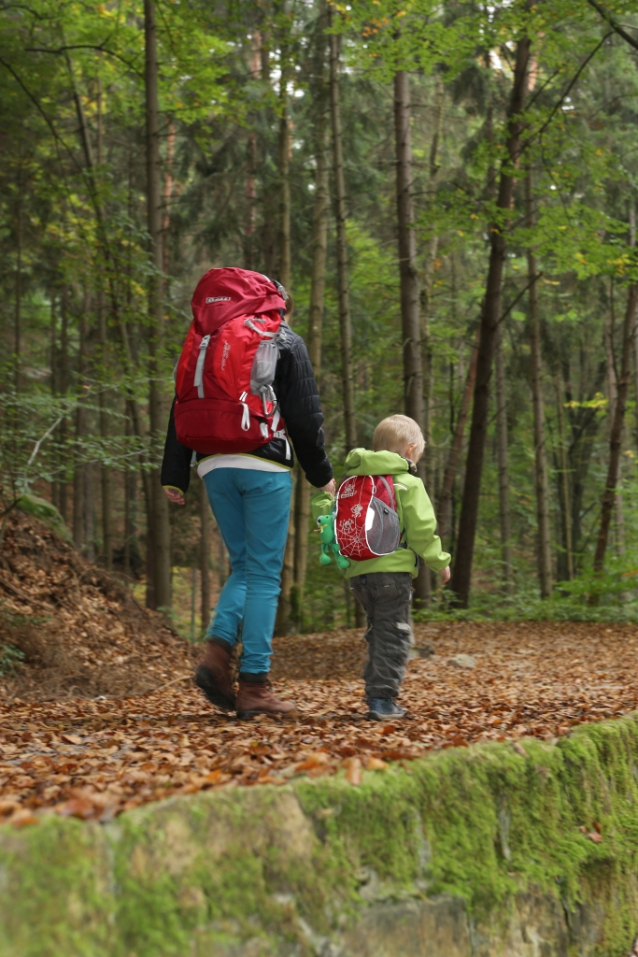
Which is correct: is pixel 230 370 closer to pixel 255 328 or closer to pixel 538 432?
pixel 255 328

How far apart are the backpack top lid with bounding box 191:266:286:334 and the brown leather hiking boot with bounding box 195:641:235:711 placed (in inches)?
58.5

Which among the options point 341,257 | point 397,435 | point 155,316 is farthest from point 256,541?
point 341,257

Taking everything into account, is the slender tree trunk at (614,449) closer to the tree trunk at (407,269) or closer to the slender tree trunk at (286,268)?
the tree trunk at (407,269)

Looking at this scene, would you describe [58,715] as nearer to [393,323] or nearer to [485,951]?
[485,951]

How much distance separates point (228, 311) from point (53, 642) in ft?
14.0

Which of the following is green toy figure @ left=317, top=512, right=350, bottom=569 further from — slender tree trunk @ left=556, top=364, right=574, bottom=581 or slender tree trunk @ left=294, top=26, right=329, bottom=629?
slender tree trunk @ left=556, top=364, right=574, bottom=581

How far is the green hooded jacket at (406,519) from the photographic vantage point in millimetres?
3881

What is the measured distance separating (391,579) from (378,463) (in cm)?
56

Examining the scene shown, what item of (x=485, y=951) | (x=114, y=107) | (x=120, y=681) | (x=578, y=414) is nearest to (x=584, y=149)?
(x=114, y=107)

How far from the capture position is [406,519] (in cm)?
394

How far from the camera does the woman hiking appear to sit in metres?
3.62

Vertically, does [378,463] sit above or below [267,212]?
below

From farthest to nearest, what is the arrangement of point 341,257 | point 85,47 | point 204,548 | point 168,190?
point 168,190
point 204,548
point 341,257
point 85,47

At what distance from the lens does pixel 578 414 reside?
24297 millimetres
